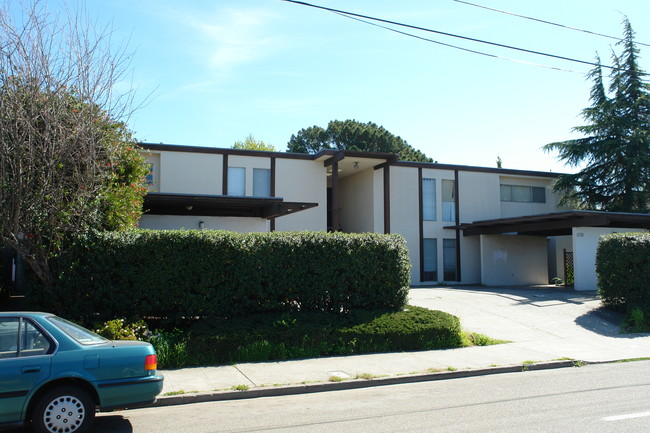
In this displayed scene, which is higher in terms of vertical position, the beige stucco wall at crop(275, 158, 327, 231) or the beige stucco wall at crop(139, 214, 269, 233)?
the beige stucco wall at crop(275, 158, 327, 231)

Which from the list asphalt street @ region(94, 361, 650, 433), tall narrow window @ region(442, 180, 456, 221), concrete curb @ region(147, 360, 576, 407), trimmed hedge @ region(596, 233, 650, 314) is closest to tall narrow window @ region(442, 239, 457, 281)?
tall narrow window @ region(442, 180, 456, 221)

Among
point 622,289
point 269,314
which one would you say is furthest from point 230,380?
point 622,289

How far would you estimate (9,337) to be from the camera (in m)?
5.71

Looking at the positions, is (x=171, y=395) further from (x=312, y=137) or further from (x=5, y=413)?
(x=312, y=137)

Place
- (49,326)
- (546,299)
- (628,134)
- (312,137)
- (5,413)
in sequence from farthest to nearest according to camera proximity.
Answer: (312,137) < (628,134) < (546,299) < (49,326) < (5,413)

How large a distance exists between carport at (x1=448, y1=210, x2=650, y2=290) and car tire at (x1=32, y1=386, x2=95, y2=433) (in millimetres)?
18701

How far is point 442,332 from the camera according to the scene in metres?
11.9

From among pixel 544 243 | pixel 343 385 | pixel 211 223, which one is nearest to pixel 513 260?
pixel 544 243

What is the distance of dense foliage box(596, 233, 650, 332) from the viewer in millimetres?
15141

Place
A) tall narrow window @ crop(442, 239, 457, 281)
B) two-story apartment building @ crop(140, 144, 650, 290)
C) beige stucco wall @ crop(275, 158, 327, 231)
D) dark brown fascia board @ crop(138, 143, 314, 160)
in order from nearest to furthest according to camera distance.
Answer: dark brown fascia board @ crop(138, 143, 314, 160), two-story apartment building @ crop(140, 144, 650, 290), beige stucco wall @ crop(275, 158, 327, 231), tall narrow window @ crop(442, 239, 457, 281)

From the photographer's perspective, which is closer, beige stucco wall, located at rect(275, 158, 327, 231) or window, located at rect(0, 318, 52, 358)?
window, located at rect(0, 318, 52, 358)

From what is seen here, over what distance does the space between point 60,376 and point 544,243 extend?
26443mm

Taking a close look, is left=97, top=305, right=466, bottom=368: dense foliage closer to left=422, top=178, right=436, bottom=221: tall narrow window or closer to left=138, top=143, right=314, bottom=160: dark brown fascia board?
left=138, top=143, right=314, bottom=160: dark brown fascia board

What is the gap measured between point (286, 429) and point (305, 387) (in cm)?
231
